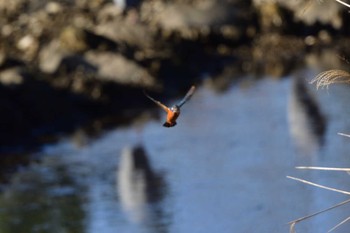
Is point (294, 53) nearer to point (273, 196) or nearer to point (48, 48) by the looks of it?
point (48, 48)

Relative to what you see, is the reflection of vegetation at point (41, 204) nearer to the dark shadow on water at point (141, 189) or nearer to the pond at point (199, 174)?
the pond at point (199, 174)

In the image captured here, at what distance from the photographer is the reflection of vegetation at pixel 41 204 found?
32.2ft

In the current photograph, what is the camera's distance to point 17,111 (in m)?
14.0

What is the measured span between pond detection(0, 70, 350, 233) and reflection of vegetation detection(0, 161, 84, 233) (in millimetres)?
12

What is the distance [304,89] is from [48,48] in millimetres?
4116

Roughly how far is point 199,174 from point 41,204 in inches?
65.7

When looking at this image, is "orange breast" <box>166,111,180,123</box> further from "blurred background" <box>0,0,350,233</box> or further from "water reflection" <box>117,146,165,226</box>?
"water reflection" <box>117,146,165,226</box>

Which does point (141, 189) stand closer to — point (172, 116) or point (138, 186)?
point (138, 186)

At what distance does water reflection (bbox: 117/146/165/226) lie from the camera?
9891mm

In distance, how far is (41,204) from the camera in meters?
10.7

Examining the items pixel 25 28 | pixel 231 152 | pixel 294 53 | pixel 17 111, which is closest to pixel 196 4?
pixel 294 53

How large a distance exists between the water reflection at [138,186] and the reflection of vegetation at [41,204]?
0.46m

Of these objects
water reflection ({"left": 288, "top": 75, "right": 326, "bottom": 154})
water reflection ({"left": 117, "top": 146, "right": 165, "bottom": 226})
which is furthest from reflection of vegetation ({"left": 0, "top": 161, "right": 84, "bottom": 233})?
water reflection ({"left": 288, "top": 75, "right": 326, "bottom": 154})

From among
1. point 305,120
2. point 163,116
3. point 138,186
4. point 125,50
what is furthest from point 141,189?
point 125,50
